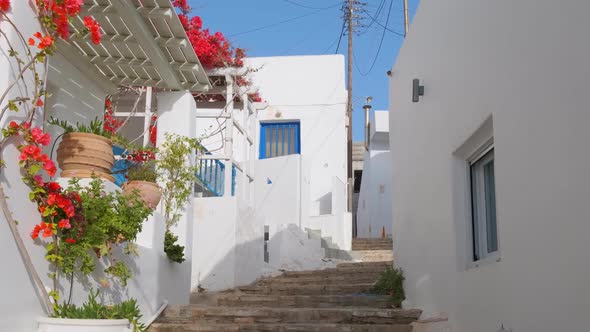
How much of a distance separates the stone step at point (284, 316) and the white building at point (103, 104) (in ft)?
0.94

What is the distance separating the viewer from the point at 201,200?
942 cm

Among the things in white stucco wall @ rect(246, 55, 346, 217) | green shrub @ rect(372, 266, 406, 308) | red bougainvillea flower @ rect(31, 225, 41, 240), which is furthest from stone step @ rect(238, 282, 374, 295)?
white stucco wall @ rect(246, 55, 346, 217)

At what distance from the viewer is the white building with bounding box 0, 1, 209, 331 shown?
3.89m

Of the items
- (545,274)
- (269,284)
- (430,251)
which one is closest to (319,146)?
(269,284)

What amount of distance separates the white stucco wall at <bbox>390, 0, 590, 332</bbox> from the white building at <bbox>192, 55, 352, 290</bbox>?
3.33 metres

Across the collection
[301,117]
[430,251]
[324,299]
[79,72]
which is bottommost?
[324,299]

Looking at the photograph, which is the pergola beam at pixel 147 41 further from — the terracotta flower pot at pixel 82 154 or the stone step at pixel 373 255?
the stone step at pixel 373 255

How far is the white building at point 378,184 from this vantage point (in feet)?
59.8

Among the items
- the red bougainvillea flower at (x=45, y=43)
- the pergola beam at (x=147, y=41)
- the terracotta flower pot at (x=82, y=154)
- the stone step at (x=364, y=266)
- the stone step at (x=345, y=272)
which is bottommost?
the stone step at (x=345, y=272)

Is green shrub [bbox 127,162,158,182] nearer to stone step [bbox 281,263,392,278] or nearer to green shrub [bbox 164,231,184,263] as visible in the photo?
green shrub [bbox 164,231,184,263]

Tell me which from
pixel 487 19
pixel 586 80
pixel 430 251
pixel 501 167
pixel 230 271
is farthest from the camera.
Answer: pixel 230 271

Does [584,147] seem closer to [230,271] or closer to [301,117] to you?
[230,271]

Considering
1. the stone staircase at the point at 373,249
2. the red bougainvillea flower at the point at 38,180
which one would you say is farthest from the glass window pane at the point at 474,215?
the stone staircase at the point at 373,249

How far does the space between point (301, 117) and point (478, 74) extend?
1126 centimetres
